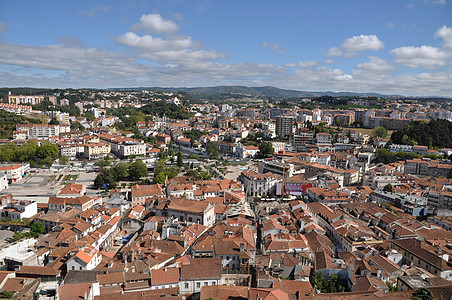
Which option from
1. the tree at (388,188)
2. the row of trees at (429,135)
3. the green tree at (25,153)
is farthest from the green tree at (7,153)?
the row of trees at (429,135)

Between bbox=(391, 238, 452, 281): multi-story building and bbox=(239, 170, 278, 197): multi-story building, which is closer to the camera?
bbox=(391, 238, 452, 281): multi-story building

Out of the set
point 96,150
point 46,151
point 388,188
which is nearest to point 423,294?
point 388,188

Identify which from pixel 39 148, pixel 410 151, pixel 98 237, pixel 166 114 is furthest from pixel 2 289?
pixel 166 114

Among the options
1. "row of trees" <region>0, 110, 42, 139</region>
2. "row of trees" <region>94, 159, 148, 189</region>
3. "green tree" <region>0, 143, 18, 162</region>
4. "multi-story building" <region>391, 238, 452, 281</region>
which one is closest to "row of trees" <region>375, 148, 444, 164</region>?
"multi-story building" <region>391, 238, 452, 281</region>

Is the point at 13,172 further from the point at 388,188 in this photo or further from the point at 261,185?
the point at 388,188

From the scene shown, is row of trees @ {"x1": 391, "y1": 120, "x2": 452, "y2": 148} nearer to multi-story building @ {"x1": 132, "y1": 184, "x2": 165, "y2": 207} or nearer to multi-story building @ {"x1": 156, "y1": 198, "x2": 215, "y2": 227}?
multi-story building @ {"x1": 156, "y1": 198, "x2": 215, "y2": 227}

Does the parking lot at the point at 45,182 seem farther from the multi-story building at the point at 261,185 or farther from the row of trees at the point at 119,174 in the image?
the multi-story building at the point at 261,185
